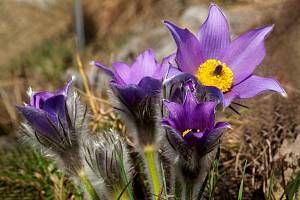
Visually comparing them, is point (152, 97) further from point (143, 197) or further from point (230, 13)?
point (230, 13)

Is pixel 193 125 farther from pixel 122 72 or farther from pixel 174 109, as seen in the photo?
pixel 122 72

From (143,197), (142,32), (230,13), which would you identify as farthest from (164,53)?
(143,197)

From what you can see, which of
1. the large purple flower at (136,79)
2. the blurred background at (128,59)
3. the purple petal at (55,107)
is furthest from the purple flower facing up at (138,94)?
the blurred background at (128,59)

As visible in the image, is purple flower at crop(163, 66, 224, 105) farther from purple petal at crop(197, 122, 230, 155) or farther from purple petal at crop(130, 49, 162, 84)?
purple petal at crop(130, 49, 162, 84)

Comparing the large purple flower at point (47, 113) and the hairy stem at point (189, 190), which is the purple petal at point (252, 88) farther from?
the large purple flower at point (47, 113)

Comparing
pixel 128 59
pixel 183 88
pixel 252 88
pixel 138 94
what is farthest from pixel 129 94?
pixel 128 59

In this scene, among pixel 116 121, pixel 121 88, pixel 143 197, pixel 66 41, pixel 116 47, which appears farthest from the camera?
pixel 66 41

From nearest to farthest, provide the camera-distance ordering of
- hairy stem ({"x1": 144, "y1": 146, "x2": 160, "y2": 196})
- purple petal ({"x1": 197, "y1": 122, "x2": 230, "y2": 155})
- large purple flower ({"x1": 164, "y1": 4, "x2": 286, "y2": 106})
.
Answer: purple petal ({"x1": 197, "y1": 122, "x2": 230, "y2": 155})
large purple flower ({"x1": 164, "y1": 4, "x2": 286, "y2": 106})
hairy stem ({"x1": 144, "y1": 146, "x2": 160, "y2": 196})

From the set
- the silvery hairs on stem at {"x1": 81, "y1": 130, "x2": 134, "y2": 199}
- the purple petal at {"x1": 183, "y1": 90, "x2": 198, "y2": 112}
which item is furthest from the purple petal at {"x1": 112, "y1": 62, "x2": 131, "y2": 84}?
the purple petal at {"x1": 183, "y1": 90, "x2": 198, "y2": 112}
